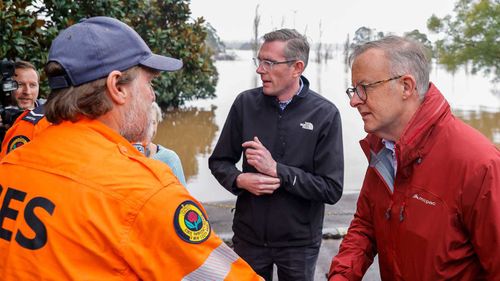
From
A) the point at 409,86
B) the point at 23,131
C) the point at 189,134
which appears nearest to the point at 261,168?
the point at 409,86

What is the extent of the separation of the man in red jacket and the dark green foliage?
3.53 ft

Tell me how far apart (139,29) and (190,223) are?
406 inches

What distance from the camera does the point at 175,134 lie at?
1388 cm

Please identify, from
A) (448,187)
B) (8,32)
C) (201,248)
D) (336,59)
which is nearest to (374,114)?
(448,187)

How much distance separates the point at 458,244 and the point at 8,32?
4938mm

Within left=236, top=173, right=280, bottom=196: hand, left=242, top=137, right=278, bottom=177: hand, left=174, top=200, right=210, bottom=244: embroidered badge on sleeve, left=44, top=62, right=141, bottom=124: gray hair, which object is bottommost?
left=236, top=173, right=280, bottom=196: hand

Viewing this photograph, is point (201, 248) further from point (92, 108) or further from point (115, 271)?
point (92, 108)

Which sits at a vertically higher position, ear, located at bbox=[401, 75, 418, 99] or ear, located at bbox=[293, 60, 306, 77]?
ear, located at bbox=[401, 75, 418, 99]

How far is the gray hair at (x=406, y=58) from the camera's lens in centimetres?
199

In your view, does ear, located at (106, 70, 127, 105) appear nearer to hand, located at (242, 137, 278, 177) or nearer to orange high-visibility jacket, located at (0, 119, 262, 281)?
orange high-visibility jacket, located at (0, 119, 262, 281)

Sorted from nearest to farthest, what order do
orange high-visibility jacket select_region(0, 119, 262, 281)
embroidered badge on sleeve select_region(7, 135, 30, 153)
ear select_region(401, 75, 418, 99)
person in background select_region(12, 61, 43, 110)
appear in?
orange high-visibility jacket select_region(0, 119, 262, 281)
ear select_region(401, 75, 418, 99)
embroidered badge on sleeve select_region(7, 135, 30, 153)
person in background select_region(12, 61, 43, 110)

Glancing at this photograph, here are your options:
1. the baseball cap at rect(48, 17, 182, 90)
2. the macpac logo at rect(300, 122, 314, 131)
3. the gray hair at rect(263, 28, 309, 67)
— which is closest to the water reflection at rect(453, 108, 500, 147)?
the gray hair at rect(263, 28, 309, 67)

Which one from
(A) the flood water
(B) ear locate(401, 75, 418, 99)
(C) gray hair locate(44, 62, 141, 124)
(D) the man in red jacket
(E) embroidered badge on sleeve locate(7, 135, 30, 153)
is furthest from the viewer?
(A) the flood water

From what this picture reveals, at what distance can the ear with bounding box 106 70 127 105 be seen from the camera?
1.46 meters
